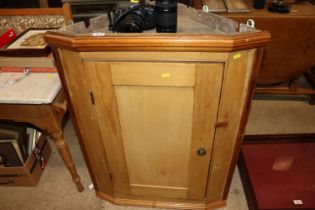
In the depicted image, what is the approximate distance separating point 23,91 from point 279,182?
1.42 m

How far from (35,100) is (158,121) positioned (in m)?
0.52

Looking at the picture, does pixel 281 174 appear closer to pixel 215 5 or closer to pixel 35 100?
pixel 215 5

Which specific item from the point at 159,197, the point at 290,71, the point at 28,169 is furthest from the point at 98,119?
the point at 290,71

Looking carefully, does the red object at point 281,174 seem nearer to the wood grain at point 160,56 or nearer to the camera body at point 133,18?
the wood grain at point 160,56

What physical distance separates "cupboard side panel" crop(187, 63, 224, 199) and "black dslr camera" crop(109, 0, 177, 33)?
20cm

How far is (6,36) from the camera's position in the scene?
4.48ft

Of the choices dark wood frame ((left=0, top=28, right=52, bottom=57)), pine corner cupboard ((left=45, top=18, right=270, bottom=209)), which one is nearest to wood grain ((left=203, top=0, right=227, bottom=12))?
pine corner cupboard ((left=45, top=18, right=270, bottom=209))

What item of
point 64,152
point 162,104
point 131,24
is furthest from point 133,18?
point 64,152

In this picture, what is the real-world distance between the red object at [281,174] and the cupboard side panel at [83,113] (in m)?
0.84

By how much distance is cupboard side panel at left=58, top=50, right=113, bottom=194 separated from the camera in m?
0.84

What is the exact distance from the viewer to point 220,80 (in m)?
0.83

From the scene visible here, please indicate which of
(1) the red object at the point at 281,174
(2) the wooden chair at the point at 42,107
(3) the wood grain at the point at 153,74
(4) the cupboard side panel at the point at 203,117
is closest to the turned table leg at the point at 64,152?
(2) the wooden chair at the point at 42,107

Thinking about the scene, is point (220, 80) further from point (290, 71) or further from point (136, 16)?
point (290, 71)

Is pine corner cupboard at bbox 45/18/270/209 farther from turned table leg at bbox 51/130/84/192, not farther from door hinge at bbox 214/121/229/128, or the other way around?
turned table leg at bbox 51/130/84/192
